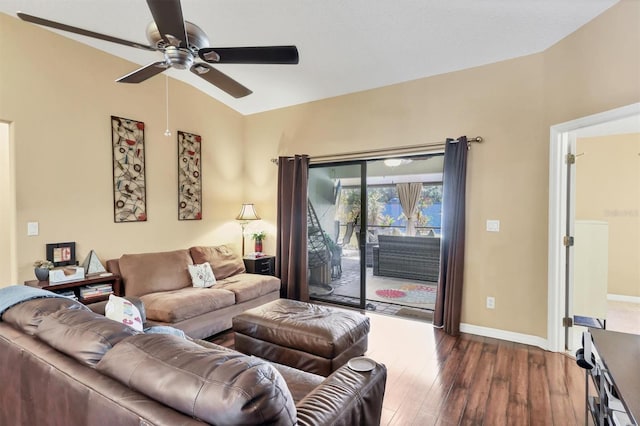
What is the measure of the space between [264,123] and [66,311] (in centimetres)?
411

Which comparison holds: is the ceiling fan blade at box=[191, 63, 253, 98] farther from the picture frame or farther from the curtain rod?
the picture frame

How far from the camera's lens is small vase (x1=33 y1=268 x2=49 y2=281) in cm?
299

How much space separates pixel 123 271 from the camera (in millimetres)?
3422

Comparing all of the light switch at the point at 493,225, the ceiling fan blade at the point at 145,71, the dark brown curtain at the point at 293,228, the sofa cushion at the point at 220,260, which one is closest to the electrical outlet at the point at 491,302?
the light switch at the point at 493,225

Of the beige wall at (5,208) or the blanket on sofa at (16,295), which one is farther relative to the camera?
the beige wall at (5,208)

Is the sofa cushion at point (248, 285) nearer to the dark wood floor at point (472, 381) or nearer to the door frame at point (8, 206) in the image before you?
the dark wood floor at point (472, 381)

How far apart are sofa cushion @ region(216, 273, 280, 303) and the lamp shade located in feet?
3.35

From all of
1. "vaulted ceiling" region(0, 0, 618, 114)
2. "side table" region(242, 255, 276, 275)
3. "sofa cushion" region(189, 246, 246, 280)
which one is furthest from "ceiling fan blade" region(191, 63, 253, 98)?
"side table" region(242, 255, 276, 275)

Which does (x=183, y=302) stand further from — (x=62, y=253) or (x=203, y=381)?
(x=203, y=381)

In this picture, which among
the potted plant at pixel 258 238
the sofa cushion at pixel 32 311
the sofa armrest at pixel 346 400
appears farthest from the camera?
the potted plant at pixel 258 238

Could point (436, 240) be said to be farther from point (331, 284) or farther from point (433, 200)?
point (331, 284)

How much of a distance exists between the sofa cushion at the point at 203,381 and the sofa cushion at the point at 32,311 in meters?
0.61

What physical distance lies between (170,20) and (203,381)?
5.68ft

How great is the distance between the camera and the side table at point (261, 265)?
14.8 ft
